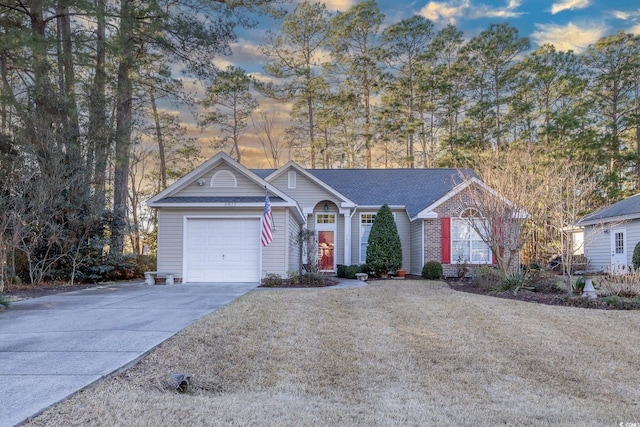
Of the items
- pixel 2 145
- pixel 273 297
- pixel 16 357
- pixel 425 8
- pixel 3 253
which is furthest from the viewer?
pixel 425 8

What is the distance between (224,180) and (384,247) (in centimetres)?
668

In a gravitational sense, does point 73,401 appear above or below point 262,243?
below

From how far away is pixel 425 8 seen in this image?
26.3m

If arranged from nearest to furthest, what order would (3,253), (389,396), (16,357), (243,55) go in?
(389,396)
(16,357)
(3,253)
(243,55)

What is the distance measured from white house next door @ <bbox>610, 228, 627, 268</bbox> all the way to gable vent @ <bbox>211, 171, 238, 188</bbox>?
1816cm

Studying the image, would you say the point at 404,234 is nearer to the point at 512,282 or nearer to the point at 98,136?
the point at 512,282

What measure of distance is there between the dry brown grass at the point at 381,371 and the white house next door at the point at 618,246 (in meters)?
13.5

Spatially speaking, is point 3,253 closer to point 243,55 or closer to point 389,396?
point 389,396

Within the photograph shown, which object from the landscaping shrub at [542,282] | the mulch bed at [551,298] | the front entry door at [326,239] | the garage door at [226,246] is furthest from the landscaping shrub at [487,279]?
the garage door at [226,246]

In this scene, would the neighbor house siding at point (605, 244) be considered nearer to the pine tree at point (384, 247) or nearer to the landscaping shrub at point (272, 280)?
the pine tree at point (384, 247)

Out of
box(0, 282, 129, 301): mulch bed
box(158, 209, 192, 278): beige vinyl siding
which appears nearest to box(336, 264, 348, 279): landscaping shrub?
box(158, 209, 192, 278): beige vinyl siding

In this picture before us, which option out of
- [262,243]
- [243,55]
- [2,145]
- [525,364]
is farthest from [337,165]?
[525,364]

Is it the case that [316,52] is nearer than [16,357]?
No

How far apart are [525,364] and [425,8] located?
25.9 m
